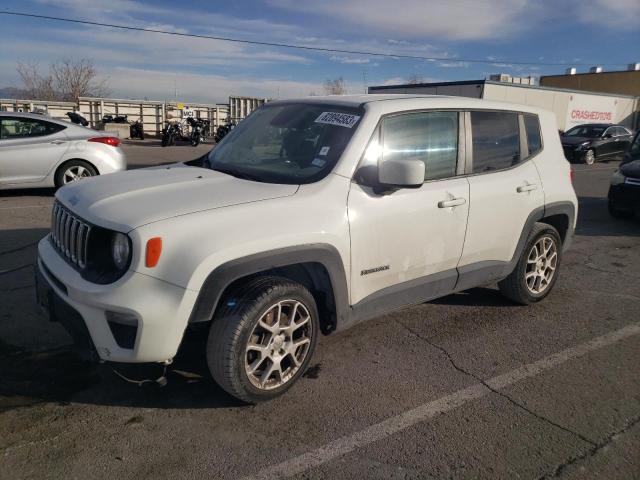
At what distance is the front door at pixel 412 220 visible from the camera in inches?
130

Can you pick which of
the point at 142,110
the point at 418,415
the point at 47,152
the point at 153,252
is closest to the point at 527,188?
the point at 418,415

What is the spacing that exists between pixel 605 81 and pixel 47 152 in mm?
46858

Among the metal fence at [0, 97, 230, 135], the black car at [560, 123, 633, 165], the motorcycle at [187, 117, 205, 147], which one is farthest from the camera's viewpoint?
the metal fence at [0, 97, 230, 135]

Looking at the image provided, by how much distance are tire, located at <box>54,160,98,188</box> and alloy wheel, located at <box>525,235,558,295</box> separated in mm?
7343

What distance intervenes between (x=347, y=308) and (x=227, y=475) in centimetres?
123

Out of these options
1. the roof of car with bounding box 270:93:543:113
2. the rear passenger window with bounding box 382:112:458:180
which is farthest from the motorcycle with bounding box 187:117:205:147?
the rear passenger window with bounding box 382:112:458:180

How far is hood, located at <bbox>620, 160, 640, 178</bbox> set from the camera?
845cm

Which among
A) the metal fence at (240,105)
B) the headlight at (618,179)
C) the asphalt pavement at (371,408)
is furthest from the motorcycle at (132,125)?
the asphalt pavement at (371,408)

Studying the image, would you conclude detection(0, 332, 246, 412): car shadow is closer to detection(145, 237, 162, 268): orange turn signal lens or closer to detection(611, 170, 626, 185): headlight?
detection(145, 237, 162, 268): orange turn signal lens

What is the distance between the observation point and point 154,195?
119 inches

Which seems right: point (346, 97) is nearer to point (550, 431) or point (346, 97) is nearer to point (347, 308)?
point (347, 308)

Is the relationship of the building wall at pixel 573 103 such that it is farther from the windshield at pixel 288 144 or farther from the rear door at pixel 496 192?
the windshield at pixel 288 144

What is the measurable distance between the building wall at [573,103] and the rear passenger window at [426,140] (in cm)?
1852

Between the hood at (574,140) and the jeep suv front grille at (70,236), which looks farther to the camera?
the hood at (574,140)
